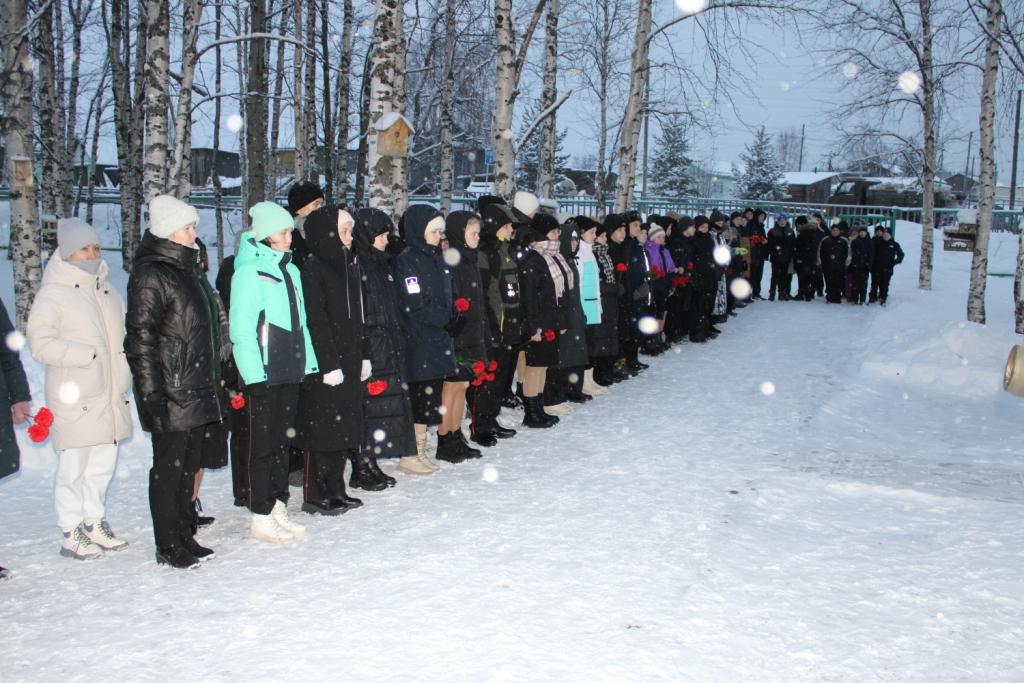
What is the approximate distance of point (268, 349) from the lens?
5.17 m

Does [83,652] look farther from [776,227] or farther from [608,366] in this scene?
[776,227]

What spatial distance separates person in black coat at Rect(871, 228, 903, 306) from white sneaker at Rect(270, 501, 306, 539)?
15651mm

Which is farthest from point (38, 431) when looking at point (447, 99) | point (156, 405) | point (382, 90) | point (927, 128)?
point (927, 128)

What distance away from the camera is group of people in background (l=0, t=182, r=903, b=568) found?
4781 millimetres

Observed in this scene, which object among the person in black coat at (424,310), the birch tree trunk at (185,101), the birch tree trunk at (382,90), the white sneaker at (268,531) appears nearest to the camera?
the white sneaker at (268,531)

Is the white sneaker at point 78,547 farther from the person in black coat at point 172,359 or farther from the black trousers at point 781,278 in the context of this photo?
the black trousers at point 781,278

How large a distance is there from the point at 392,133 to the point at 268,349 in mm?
4629

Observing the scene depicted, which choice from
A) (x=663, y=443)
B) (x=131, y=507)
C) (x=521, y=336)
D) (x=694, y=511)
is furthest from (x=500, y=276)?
(x=131, y=507)

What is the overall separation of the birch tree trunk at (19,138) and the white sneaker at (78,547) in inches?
211

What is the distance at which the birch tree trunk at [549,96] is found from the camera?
16.0m

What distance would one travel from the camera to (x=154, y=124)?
384 inches

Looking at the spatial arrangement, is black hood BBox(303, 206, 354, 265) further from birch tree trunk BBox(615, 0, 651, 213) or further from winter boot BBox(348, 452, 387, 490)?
birch tree trunk BBox(615, 0, 651, 213)

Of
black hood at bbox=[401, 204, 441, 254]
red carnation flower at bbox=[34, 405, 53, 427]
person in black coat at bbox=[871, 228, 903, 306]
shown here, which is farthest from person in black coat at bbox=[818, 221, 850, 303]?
red carnation flower at bbox=[34, 405, 53, 427]

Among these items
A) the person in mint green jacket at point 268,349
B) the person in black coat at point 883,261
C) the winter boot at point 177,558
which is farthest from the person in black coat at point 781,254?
the winter boot at point 177,558
